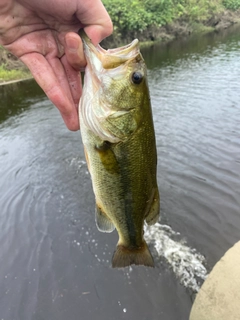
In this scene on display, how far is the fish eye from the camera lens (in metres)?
1.95

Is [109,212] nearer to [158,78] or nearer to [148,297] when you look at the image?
[148,297]

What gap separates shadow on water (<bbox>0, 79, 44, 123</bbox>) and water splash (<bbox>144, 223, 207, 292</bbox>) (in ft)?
40.7

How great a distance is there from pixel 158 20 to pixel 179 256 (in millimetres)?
44765

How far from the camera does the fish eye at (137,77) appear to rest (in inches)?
76.7

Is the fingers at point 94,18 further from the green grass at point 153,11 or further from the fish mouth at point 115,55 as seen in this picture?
the green grass at point 153,11

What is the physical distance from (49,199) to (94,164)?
6.36 meters

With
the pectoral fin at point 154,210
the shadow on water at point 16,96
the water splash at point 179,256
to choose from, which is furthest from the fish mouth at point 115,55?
the shadow on water at point 16,96

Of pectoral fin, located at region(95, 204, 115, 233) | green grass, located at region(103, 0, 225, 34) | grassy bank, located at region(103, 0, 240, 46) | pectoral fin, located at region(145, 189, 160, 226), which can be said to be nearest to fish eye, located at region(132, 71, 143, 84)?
pectoral fin, located at region(145, 189, 160, 226)

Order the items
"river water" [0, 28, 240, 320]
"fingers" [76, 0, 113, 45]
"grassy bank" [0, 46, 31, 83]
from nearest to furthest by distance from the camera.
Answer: "fingers" [76, 0, 113, 45] → "river water" [0, 28, 240, 320] → "grassy bank" [0, 46, 31, 83]

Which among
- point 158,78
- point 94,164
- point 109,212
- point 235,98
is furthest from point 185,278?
point 158,78

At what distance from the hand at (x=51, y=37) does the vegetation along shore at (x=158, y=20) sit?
25.1 metres

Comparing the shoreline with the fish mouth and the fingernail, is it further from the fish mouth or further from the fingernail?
the fish mouth

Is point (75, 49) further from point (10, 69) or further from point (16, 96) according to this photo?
point (10, 69)

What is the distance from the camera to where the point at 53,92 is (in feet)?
8.10
